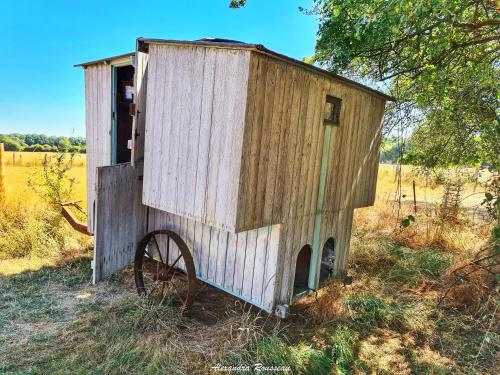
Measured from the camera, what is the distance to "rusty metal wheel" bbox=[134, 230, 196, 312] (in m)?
4.14

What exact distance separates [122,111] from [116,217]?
2303 millimetres

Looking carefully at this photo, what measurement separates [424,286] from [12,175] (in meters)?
10.6

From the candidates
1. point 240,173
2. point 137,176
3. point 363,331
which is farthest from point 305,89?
point 363,331

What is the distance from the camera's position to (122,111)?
18.8 ft

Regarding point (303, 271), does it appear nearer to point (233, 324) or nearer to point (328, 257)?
point (328, 257)

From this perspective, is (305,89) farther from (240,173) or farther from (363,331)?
(363,331)

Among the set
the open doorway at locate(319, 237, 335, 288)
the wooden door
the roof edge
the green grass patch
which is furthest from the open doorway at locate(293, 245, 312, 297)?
A: the roof edge

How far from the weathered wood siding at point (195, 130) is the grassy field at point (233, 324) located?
4.36 feet

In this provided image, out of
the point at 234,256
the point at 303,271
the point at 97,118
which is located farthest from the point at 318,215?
the point at 97,118

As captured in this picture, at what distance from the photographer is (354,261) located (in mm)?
6348

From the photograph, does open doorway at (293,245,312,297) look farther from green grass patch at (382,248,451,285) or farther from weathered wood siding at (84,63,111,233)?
weathered wood siding at (84,63,111,233)

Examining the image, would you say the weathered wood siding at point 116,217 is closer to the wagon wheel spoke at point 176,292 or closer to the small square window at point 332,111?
the wagon wheel spoke at point 176,292

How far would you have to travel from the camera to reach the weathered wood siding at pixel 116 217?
4082 mm

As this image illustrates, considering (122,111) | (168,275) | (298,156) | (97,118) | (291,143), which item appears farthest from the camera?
(122,111)
